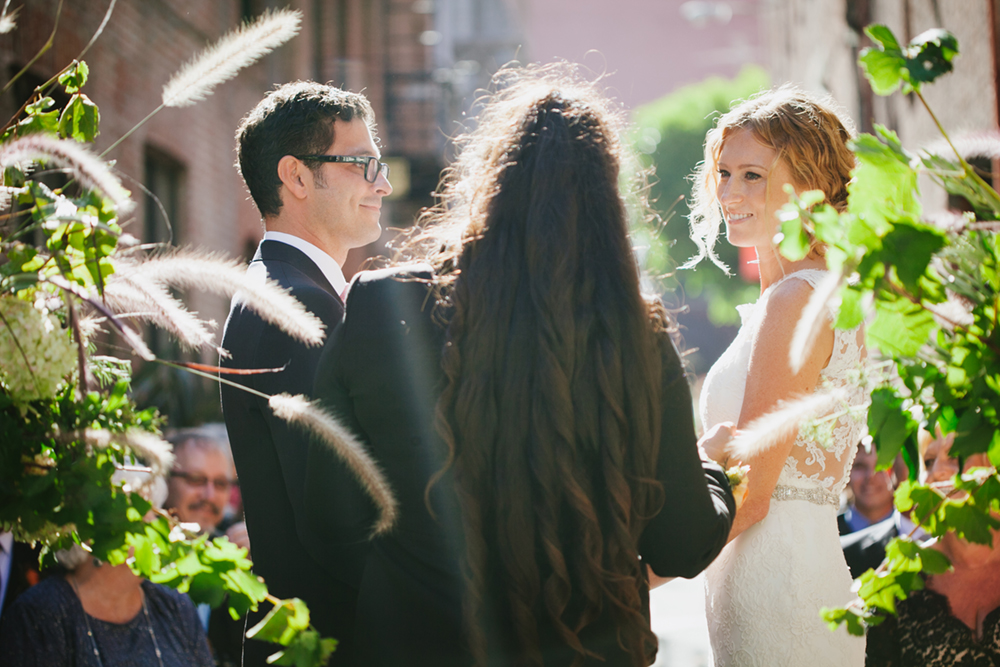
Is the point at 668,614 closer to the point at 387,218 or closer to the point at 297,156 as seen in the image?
the point at 297,156

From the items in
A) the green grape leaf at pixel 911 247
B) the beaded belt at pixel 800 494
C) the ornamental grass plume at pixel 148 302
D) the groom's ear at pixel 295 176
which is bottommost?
the beaded belt at pixel 800 494

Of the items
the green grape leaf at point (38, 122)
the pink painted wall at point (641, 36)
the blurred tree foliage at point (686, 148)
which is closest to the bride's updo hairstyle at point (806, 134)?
the green grape leaf at point (38, 122)

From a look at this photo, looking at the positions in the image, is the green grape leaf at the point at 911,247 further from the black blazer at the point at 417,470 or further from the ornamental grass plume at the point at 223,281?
the ornamental grass plume at the point at 223,281

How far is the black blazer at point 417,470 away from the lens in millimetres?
1572

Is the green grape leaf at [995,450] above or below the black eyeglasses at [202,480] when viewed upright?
above

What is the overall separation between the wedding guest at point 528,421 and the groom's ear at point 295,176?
42.8 inches

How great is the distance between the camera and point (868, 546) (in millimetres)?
3506

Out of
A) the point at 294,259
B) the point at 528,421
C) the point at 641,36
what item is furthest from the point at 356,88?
the point at 641,36

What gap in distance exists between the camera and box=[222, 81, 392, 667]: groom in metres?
2.04

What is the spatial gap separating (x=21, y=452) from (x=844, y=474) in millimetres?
1889

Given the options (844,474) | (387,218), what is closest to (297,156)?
(844,474)

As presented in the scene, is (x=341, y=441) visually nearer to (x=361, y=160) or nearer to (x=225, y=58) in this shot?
(x=225, y=58)

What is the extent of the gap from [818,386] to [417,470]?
1115mm

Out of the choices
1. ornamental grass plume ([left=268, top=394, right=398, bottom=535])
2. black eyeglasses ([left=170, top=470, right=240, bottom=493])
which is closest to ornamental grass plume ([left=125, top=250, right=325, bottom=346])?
ornamental grass plume ([left=268, top=394, right=398, bottom=535])
